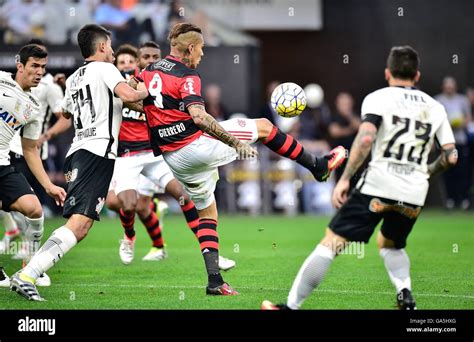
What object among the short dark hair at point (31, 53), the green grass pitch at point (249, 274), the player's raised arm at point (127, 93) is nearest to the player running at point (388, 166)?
the green grass pitch at point (249, 274)

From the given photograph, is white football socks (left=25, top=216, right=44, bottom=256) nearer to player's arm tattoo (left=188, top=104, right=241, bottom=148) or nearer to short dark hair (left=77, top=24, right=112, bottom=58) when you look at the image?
short dark hair (left=77, top=24, right=112, bottom=58)

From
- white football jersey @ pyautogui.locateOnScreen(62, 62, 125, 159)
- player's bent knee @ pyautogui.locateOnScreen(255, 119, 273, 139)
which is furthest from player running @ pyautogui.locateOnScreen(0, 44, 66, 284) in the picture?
player's bent knee @ pyautogui.locateOnScreen(255, 119, 273, 139)

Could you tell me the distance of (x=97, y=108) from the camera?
909 centimetres

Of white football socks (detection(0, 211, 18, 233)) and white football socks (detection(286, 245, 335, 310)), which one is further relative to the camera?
white football socks (detection(0, 211, 18, 233))

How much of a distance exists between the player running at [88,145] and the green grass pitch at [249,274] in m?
0.44

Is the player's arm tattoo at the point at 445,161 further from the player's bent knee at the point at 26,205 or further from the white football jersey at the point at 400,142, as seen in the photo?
the player's bent knee at the point at 26,205

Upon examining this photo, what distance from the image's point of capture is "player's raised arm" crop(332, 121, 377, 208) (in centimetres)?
742

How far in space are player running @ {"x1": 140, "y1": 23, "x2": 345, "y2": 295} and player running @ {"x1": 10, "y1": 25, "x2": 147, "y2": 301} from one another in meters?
0.29

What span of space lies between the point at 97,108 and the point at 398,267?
10.5 ft

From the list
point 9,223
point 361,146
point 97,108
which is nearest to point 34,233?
point 97,108

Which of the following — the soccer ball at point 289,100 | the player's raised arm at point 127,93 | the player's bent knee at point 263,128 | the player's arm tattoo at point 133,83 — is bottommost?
the player's bent knee at point 263,128

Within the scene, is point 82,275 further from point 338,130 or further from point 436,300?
point 338,130

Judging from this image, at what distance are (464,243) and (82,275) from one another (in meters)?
6.33

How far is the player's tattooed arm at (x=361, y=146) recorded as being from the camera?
741cm
